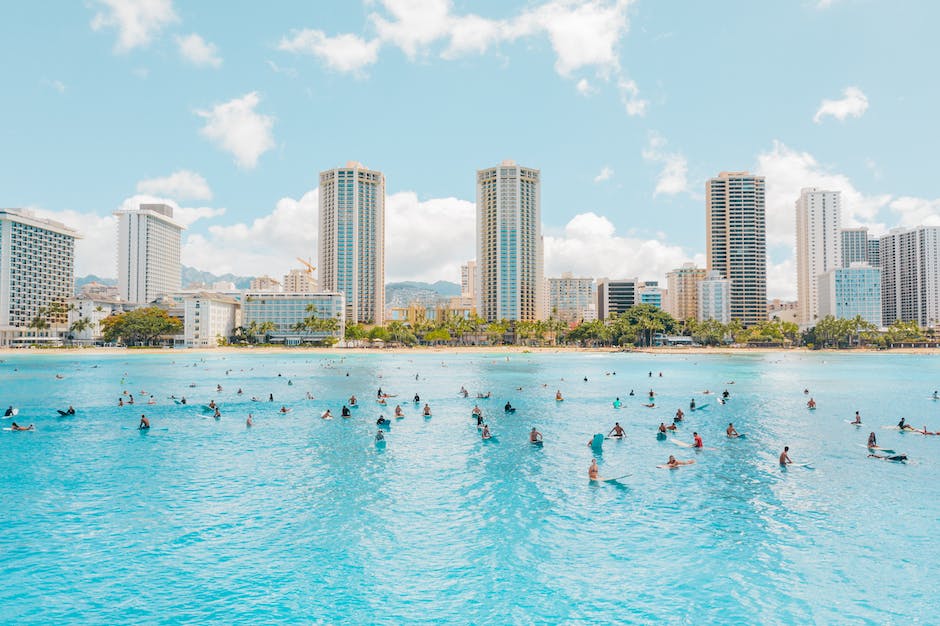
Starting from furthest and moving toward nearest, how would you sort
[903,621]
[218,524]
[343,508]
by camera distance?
→ 1. [343,508]
2. [218,524]
3. [903,621]

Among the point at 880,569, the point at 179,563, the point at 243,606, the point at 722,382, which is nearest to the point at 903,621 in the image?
the point at 880,569

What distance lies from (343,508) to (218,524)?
5.37m

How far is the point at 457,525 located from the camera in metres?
25.3

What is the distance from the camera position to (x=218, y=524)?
2539 cm

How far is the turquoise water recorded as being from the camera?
18812mm

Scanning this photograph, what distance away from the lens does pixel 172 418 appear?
54.8 meters

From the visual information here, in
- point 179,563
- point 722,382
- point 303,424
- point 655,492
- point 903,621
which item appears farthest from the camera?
point 722,382

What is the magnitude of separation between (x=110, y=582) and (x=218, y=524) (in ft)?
18.1

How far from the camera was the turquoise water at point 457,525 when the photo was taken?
18812mm

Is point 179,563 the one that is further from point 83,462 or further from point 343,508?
point 83,462

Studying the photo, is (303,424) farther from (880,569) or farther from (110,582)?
(880,569)

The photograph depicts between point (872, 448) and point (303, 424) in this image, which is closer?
point (872, 448)

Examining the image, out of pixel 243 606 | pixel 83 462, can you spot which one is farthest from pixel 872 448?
pixel 83 462

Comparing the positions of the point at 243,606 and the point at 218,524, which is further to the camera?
the point at 218,524
